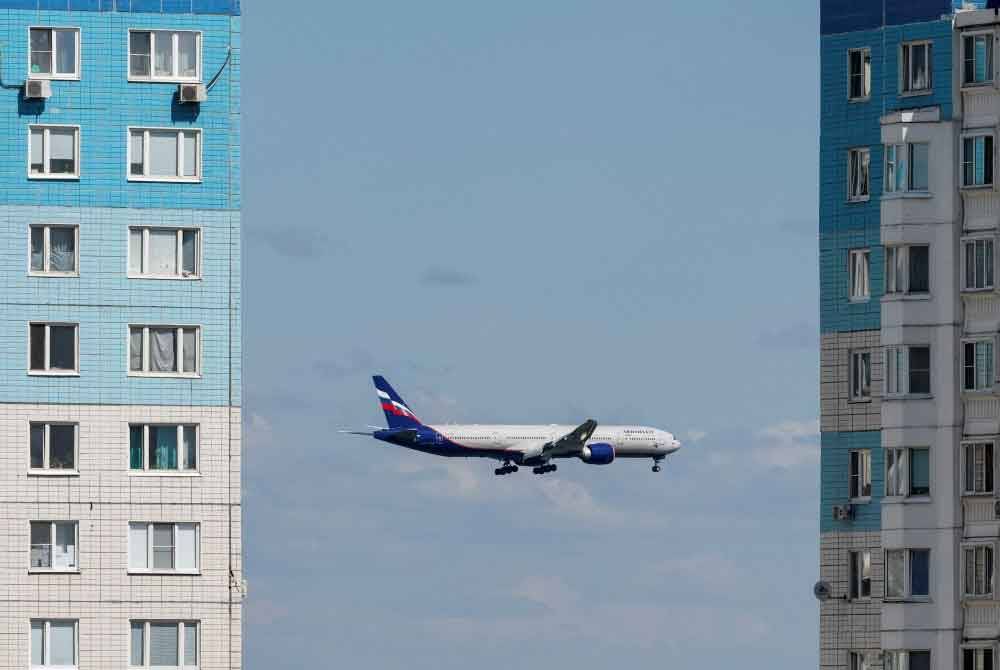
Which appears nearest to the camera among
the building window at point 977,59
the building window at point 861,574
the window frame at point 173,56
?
the building window at point 977,59

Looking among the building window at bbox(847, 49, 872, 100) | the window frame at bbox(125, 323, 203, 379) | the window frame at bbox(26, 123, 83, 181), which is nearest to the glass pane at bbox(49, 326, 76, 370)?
the window frame at bbox(125, 323, 203, 379)

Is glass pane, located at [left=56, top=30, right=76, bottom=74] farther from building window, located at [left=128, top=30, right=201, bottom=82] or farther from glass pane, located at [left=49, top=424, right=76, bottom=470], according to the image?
glass pane, located at [left=49, top=424, right=76, bottom=470]

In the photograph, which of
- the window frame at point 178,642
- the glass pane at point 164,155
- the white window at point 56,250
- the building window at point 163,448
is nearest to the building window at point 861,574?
the window frame at point 178,642

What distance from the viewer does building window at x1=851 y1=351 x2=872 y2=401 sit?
84250mm

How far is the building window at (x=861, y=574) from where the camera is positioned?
274 feet

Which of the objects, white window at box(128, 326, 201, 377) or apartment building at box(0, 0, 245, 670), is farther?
white window at box(128, 326, 201, 377)

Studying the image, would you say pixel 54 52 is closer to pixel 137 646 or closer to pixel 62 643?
pixel 62 643

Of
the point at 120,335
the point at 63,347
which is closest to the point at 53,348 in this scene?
the point at 63,347

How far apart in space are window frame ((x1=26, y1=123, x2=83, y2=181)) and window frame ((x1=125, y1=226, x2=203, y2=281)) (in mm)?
2555

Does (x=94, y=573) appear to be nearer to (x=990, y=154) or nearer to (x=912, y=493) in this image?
(x=912, y=493)

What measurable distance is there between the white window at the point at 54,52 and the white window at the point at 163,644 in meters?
18.0

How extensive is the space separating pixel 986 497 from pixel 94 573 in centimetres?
2805

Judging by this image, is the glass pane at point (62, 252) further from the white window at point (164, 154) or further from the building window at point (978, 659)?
the building window at point (978, 659)

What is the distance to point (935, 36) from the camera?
271 feet
